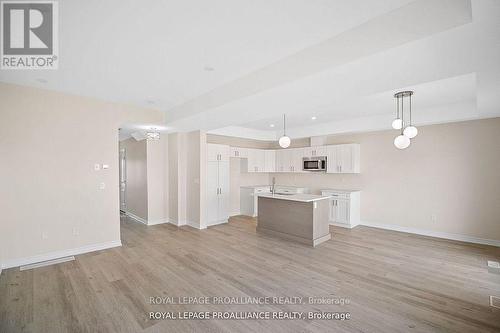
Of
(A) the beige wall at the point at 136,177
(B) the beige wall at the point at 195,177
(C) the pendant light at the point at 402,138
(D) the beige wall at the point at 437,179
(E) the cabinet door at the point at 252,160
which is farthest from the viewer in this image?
(E) the cabinet door at the point at 252,160

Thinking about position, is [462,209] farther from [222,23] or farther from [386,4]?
[222,23]

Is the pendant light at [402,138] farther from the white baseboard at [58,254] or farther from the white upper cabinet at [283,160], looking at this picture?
the white baseboard at [58,254]

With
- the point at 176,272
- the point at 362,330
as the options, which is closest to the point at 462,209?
the point at 362,330

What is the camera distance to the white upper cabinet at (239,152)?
24.1ft

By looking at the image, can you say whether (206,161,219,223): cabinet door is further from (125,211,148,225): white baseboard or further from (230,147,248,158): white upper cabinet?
(125,211,148,225): white baseboard

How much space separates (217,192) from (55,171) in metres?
3.64

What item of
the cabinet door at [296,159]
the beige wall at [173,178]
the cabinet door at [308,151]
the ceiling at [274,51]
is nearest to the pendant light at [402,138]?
the ceiling at [274,51]

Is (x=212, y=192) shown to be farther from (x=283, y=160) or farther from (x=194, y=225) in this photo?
(x=283, y=160)

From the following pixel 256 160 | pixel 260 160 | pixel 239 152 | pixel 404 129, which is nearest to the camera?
pixel 404 129

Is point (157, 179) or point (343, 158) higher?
point (343, 158)

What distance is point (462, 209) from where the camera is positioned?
195 inches

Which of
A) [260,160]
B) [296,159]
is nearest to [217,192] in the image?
[260,160]

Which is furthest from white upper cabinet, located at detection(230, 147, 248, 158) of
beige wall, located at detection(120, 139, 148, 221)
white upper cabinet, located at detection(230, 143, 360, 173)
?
beige wall, located at detection(120, 139, 148, 221)

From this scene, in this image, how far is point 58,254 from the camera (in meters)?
4.05
